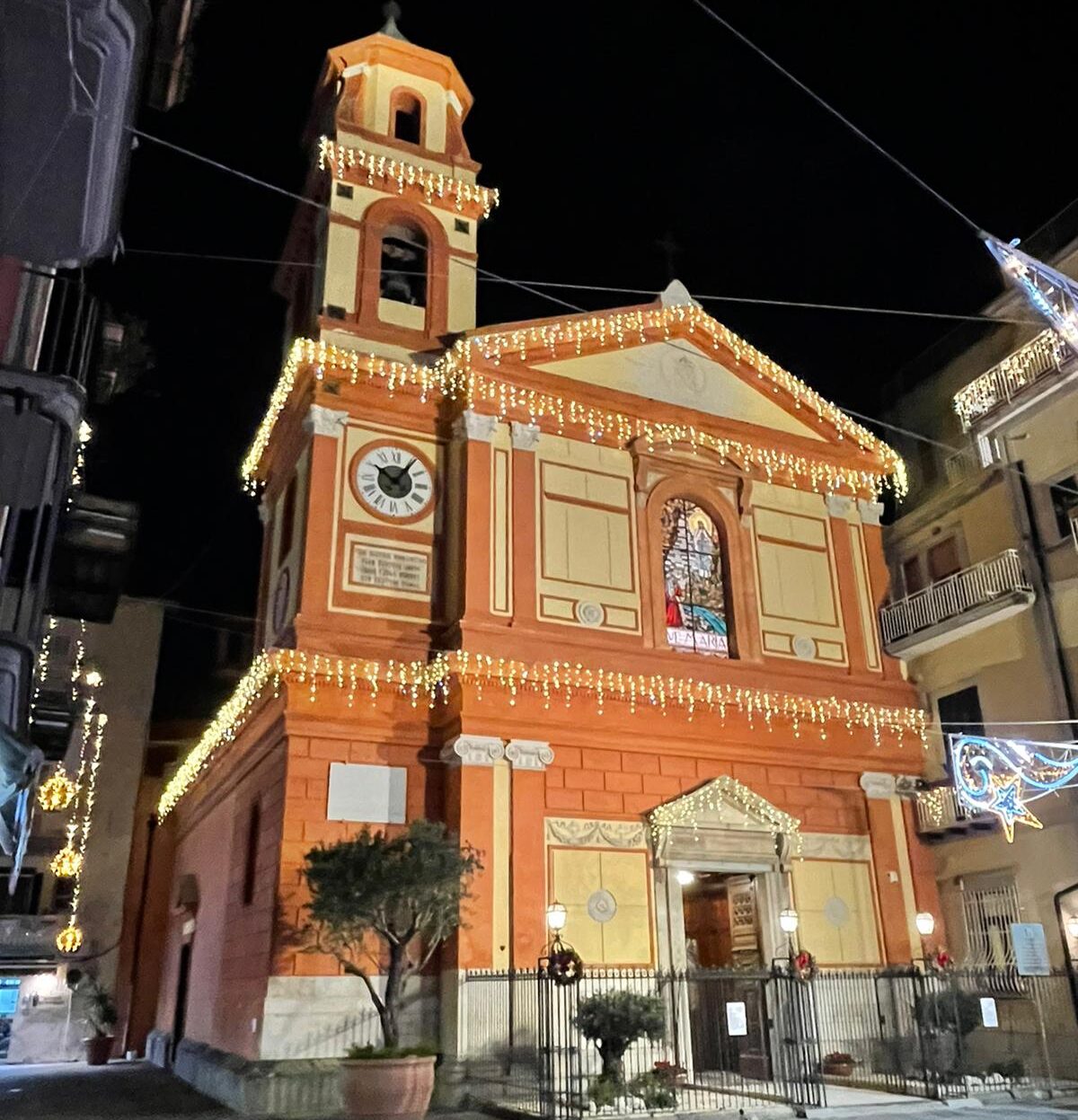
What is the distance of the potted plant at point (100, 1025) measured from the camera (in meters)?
25.9

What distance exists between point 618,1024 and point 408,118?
1842 centimetres

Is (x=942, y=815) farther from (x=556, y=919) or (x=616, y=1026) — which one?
(x=616, y=1026)

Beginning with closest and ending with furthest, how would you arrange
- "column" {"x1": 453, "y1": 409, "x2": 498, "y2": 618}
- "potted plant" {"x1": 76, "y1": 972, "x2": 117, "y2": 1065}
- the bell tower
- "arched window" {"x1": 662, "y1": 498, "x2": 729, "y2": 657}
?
"column" {"x1": 453, "y1": 409, "x2": 498, "y2": 618}
"arched window" {"x1": 662, "y1": 498, "x2": 729, "y2": 657}
the bell tower
"potted plant" {"x1": 76, "y1": 972, "x2": 117, "y2": 1065}

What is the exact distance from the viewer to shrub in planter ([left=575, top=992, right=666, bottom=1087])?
12383mm

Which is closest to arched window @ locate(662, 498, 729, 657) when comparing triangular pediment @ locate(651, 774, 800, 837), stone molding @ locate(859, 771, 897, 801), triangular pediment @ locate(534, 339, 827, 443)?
triangular pediment @ locate(534, 339, 827, 443)

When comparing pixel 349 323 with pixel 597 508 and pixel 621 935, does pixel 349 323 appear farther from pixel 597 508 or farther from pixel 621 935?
pixel 621 935

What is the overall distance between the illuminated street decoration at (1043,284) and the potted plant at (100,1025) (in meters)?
25.5

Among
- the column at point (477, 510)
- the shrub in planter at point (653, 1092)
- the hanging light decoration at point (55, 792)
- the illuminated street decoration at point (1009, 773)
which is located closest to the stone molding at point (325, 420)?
the column at point (477, 510)

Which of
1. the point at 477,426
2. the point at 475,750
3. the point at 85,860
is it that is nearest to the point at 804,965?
the point at 475,750

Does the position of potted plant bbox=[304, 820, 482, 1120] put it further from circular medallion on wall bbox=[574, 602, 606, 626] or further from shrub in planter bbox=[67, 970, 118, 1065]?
shrub in planter bbox=[67, 970, 118, 1065]

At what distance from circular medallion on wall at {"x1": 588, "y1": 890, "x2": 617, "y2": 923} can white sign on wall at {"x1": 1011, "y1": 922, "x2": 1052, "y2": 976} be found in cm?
634

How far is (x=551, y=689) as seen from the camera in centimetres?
1639

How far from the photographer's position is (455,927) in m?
14.4

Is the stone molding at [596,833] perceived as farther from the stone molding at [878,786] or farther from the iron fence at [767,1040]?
the stone molding at [878,786]
